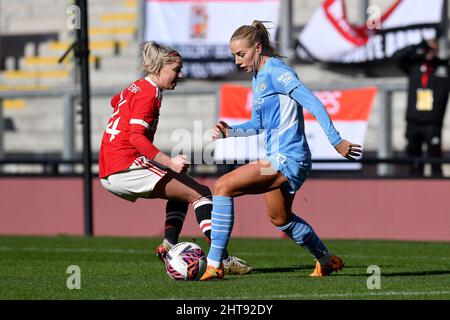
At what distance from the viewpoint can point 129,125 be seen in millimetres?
10094

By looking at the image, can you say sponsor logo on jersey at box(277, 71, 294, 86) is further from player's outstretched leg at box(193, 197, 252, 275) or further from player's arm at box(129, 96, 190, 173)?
player's outstretched leg at box(193, 197, 252, 275)

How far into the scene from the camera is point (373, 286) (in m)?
8.79

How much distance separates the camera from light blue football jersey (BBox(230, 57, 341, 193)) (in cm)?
920

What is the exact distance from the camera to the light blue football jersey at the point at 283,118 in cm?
920

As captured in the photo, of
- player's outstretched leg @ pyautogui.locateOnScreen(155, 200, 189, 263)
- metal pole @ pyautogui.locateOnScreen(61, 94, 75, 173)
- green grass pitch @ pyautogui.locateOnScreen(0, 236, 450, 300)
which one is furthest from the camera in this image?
metal pole @ pyautogui.locateOnScreen(61, 94, 75, 173)

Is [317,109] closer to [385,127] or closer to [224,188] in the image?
[224,188]

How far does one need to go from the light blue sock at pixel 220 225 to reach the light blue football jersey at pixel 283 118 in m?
0.47

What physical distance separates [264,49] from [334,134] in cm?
105

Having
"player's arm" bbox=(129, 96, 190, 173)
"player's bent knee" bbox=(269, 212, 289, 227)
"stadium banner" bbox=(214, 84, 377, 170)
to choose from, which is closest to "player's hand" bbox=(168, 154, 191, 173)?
"player's arm" bbox=(129, 96, 190, 173)

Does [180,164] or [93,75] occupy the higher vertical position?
[180,164]

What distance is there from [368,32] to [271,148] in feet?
33.3

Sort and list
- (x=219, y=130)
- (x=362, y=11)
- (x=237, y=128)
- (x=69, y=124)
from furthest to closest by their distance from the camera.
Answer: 1. (x=362, y=11)
2. (x=69, y=124)
3. (x=237, y=128)
4. (x=219, y=130)

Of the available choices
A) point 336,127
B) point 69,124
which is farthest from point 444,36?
point 69,124
